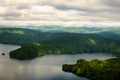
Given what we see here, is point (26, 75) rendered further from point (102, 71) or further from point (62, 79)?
point (102, 71)

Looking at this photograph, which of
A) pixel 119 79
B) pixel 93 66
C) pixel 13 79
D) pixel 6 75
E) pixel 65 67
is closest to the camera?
pixel 119 79

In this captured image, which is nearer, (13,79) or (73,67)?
(13,79)

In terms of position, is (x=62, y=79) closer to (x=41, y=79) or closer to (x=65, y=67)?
(x=41, y=79)

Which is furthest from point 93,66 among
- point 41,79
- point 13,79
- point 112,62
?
point 13,79

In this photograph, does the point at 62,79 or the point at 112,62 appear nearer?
the point at 62,79

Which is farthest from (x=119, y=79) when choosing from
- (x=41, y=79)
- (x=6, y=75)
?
(x=6, y=75)

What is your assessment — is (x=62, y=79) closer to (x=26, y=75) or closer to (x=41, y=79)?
(x=41, y=79)

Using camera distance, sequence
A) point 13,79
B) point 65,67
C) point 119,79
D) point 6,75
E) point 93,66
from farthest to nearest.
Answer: point 65,67 → point 93,66 → point 6,75 → point 13,79 → point 119,79

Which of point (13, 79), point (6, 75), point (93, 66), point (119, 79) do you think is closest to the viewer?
point (119, 79)

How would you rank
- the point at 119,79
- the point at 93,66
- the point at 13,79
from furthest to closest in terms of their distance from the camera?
the point at 93,66 → the point at 13,79 → the point at 119,79
